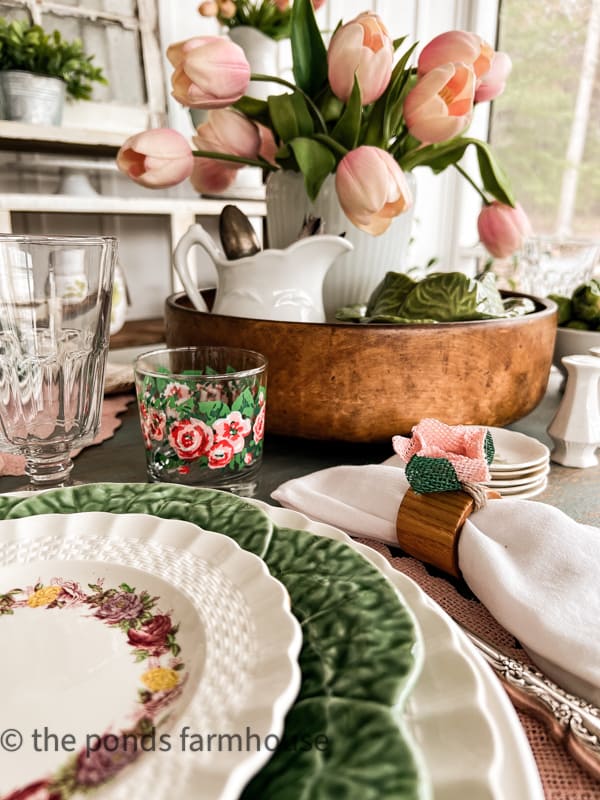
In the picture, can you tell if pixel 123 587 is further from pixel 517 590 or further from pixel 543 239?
pixel 543 239

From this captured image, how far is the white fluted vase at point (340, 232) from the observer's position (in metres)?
0.66

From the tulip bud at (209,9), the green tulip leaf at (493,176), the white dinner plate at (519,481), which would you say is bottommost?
the white dinner plate at (519,481)

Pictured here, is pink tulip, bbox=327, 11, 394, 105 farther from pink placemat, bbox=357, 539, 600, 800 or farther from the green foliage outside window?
the green foliage outside window

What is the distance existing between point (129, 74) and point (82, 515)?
1474 mm

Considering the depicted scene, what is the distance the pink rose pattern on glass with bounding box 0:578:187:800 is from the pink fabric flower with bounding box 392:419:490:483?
0.19 meters

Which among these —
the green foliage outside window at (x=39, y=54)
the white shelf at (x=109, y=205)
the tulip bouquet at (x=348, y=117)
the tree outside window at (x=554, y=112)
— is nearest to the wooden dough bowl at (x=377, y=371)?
the tulip bouquet at (x=348, y=117)

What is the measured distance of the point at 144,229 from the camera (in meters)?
1.74

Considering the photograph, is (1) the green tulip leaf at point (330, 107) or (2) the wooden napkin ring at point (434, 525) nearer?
(2) the wooden napkin ring at point (434, 525)

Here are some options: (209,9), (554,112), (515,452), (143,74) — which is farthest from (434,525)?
(554,112)

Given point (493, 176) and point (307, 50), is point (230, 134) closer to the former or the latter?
point (307, 50)

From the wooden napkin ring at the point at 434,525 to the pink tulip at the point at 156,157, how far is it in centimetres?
43

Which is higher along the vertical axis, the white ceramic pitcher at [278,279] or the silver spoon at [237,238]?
the silver spoon at [237,238]

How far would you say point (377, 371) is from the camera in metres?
0.49

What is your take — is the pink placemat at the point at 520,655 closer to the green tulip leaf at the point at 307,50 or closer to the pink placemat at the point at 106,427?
the pink placemat at the point at 106,427
